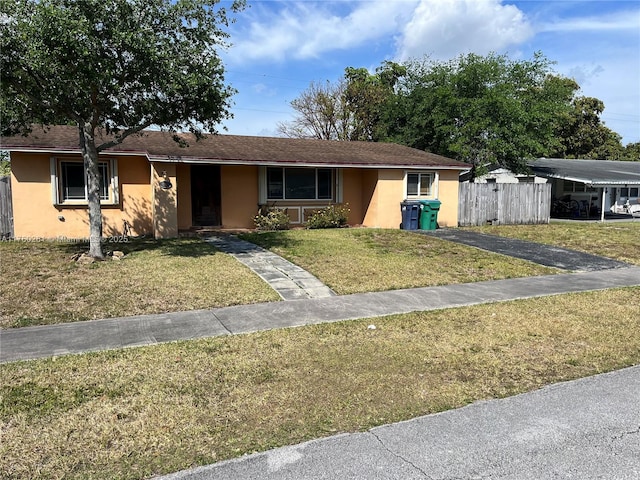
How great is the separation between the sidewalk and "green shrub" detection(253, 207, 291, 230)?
8071mm

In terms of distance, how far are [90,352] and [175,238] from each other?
29.3ft

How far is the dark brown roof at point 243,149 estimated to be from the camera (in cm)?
1366

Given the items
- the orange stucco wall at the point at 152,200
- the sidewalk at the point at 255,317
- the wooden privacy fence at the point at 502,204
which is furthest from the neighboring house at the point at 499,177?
the sidewalk at the point at 255,317

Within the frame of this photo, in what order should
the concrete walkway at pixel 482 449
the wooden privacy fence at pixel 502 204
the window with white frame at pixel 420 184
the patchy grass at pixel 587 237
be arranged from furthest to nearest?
the wooden privacy fence at pixel 502 204
the window with white frame at pixel 420 184
the patchy grass at pixel 587 237
the concrete walkway at pixel 482 449

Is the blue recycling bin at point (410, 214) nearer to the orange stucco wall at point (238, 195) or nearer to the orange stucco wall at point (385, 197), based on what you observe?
the orange stucco wall at point (385, 197)

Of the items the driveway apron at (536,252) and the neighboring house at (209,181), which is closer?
the driveway apron at (536,252)

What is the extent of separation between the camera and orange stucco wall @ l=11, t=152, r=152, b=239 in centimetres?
1348

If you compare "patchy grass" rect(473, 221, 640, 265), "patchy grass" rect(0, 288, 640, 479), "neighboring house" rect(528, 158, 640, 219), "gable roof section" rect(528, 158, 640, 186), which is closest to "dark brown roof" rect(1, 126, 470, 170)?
"patchy grass" rect(473, 221, 640, 265)

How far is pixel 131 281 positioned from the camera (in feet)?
28.1

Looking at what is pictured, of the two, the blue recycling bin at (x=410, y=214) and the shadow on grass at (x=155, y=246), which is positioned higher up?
the blue recycling bin at (x=410, y=214)

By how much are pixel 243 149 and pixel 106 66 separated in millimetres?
8266

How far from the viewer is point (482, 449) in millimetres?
3430

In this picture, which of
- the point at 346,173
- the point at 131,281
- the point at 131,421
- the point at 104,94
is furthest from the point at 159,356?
the point at 346,173

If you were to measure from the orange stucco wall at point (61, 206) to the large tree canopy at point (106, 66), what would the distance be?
11.6 feet
